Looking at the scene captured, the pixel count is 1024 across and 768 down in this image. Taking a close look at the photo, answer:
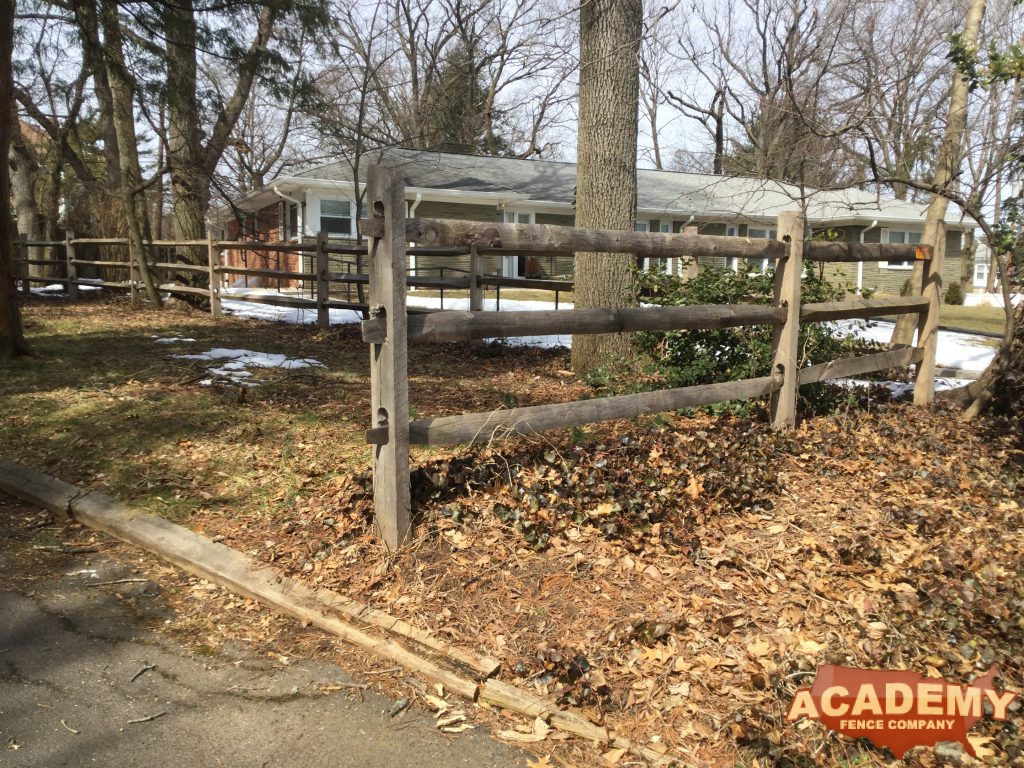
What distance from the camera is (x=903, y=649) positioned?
3109 mm

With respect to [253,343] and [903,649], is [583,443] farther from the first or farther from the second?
[253,343]

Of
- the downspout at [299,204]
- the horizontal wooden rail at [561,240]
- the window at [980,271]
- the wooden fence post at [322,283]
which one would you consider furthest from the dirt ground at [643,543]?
the window at [980,271]

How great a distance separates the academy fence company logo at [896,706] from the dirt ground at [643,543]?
0.04 m

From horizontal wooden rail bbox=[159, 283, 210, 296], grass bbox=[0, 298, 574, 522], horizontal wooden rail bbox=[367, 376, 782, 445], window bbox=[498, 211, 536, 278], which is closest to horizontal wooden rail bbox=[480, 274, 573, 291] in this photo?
grass bbox=[0, 298, 574, 522]

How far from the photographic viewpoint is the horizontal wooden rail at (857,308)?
6.07m

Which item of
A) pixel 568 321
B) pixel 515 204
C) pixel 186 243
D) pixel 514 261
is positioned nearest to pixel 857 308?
pixel 568 321

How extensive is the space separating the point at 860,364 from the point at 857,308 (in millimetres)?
475

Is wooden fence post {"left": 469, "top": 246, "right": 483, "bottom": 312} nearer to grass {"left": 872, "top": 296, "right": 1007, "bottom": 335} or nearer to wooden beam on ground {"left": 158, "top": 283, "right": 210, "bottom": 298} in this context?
wooden beam on ground {"left": 158, "top": 283, "right": 210, "bottom": 298}

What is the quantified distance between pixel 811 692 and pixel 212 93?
1028 centimetres

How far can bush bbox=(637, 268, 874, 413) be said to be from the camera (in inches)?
252

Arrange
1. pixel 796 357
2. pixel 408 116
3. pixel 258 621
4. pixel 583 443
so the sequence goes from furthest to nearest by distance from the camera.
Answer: pixel 408 116 → pixel 796 357 → pixel 583 443 → pixel 258 621

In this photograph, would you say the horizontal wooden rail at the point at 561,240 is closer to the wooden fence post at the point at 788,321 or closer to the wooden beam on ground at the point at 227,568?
the wooden fence post at the point at 788,321

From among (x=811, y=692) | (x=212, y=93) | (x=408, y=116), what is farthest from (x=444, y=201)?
(x=811, y=692)

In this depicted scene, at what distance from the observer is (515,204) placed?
23.7m
